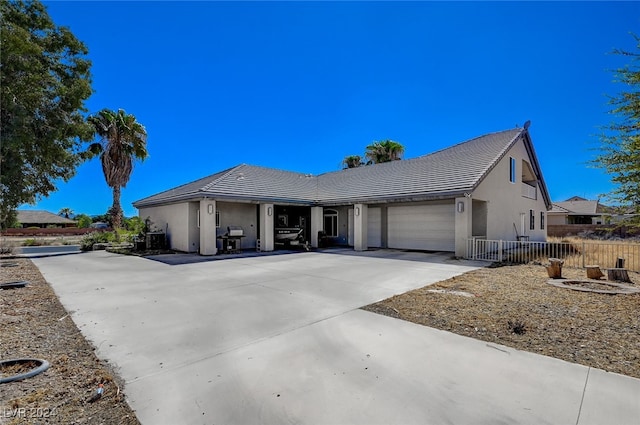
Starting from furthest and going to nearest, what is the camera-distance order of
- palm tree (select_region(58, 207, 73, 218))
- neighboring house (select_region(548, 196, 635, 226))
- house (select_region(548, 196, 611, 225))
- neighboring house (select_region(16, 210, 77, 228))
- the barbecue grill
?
palm tree (select_region(58, 207, 73, 218))
neighboring house (select_region(16, 210, 77, 228))
house (select_region(548, 196, 611, 225))
neighboring house (select_region(548, 196, 635, 226))
the barbecue grill

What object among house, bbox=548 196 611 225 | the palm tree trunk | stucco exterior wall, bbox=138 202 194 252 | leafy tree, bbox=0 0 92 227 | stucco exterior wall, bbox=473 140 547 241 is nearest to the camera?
leafy tree, bbox=0 0 92 227

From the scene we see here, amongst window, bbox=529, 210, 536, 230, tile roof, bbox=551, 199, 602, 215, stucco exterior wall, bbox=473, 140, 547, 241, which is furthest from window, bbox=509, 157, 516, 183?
tile roof, bbox=551, 199, 602, 215

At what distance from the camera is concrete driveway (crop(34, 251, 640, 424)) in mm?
2625

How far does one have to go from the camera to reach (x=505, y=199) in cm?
1747

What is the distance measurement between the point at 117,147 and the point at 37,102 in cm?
1742

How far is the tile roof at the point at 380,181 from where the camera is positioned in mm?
14906

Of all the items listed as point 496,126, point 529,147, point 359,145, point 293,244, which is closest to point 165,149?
point 293,244

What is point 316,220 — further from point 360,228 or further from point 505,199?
point 505,199

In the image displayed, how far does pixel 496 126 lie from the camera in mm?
21844

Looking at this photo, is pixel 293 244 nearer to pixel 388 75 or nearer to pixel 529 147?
pixel 388 75

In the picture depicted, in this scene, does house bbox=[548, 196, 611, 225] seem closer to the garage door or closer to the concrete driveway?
the garage door

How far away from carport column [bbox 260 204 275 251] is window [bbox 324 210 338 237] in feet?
17.2

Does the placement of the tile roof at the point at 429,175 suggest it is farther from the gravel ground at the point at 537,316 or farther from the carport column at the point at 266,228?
the gravel ground at the point at 537,316

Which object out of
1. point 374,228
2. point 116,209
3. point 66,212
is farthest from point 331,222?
point 66,212
